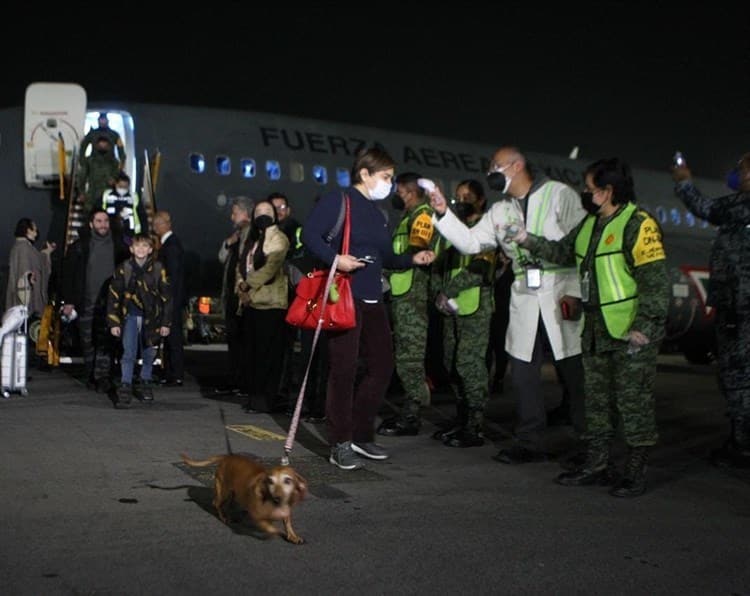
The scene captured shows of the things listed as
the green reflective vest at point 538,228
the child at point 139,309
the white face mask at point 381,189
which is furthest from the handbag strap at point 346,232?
the child at point 139,309

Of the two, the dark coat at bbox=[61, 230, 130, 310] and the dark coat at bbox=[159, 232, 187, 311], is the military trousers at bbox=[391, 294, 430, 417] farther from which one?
the dark coat at bbox=[61, 230, 130, 310]

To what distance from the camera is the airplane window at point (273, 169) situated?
16.2m

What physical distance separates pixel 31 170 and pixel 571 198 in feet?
31.6

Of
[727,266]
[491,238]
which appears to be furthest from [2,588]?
[727,266]

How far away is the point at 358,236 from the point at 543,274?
4.30ft

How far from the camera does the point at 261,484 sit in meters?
4.24

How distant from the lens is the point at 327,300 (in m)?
6.03

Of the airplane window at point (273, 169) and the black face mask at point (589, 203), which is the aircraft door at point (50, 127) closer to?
the airplane window at point (273, 169)

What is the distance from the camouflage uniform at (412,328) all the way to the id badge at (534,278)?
1325mm

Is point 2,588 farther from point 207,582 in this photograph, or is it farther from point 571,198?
point 571,198

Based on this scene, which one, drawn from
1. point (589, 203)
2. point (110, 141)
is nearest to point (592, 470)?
point (589, 203)

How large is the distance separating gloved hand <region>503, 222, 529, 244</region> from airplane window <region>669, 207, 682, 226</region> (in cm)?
1886

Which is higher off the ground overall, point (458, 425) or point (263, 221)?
point (263, 221)

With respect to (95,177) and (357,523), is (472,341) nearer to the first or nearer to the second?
(357,523)
